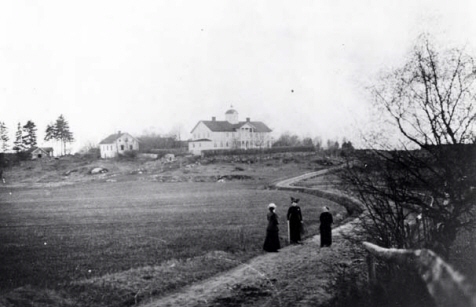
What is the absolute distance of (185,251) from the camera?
1561 centimetres

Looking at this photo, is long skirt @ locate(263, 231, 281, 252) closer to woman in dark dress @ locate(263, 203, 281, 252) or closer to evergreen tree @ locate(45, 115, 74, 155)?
woman in dark dress @ locate(263, 203, 281, 252)

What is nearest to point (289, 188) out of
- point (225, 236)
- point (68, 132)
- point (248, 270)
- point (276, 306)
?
point (225, 236)

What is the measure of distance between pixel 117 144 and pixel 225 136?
92.0ft

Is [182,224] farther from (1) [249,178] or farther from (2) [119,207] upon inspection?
(1) [249,178]

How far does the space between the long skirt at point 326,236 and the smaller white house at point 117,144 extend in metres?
97.1

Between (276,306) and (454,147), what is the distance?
4801 mm

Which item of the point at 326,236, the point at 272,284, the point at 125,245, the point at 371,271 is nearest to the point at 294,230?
the point at 326,236

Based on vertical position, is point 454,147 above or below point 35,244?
above

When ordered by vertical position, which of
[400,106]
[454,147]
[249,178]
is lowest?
[249,178]

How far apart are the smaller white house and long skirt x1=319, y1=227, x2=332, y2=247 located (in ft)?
319

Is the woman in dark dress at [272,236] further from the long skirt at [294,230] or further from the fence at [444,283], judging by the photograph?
the fence at [444,283]

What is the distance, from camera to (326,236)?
16.1m

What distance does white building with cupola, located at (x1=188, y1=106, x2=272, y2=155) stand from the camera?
100438 millimetres

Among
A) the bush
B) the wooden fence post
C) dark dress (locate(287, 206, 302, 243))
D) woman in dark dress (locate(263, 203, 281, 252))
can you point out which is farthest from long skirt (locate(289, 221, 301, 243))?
the bush
